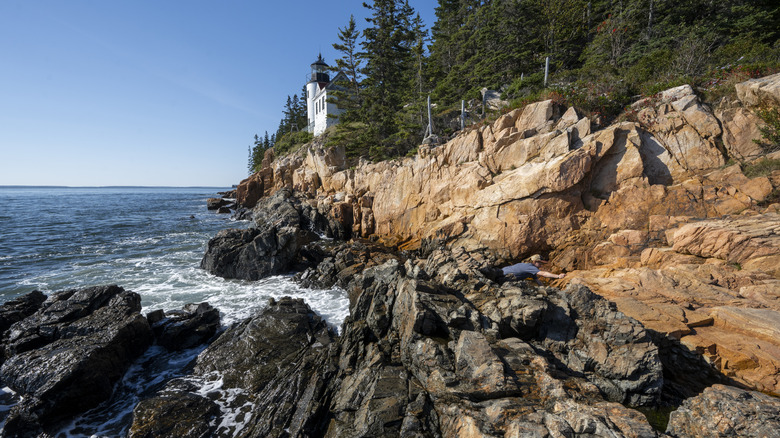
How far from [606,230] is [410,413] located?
13.4 meters

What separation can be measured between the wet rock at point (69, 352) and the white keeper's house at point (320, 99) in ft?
130

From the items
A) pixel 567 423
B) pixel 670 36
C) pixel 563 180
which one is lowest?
pixel 567 423

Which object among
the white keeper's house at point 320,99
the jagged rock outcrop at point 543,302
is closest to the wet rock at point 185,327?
the jagged rock outcrop at point 543,302

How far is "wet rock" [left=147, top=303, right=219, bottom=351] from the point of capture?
10.2 m

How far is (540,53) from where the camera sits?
93.1 ft

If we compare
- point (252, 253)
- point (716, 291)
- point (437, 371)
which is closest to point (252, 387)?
point (437, 371)

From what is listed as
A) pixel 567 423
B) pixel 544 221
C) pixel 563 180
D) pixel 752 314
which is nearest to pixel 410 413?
pixel 567 423

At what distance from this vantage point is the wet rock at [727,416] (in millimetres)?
4180

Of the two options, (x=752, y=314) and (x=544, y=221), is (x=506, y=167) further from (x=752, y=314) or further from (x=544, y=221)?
(x=752, y=314)

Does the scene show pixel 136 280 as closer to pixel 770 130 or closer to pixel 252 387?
pixel 252 387

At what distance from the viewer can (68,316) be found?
1005 centimetres

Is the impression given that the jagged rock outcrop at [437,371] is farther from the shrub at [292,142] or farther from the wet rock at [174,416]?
the shrub at [292,142]

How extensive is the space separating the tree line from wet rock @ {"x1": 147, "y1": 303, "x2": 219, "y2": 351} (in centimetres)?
2159

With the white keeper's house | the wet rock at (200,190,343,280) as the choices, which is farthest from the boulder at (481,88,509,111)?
the white keeper's house
